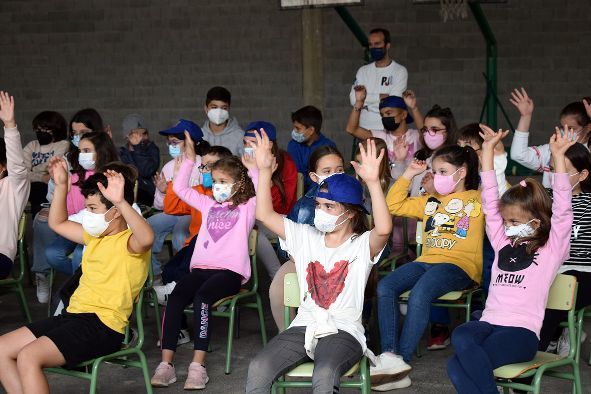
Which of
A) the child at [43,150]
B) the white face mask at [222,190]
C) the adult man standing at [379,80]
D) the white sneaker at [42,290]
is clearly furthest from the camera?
the adult man standing at [379,80]

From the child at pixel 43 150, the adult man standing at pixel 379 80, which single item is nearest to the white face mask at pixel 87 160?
the child at pixel 43 150

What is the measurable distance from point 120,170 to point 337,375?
5.17ft

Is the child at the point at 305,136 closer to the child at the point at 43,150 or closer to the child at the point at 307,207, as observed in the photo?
the child at the point at 307,207

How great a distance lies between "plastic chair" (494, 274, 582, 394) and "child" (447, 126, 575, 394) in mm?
45

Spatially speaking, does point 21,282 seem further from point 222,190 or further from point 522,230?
point 522,230

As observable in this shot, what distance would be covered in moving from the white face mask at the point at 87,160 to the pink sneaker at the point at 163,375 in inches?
59.3

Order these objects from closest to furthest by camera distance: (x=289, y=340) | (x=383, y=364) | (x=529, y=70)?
(x=289, y=340), (x=383, y=364), (x=529, y=70)

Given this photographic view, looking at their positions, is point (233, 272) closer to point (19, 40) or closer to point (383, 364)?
point (383, 364)

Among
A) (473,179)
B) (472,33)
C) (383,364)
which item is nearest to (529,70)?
(472,33)

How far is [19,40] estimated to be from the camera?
11195 millimetres

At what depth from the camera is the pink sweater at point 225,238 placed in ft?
16.6

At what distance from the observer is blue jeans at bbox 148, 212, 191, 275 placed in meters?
5.91

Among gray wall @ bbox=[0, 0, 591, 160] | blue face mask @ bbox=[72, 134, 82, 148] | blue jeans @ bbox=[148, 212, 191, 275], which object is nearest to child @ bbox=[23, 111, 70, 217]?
blue face mask @ bbox=[72, 134, 82, 148]

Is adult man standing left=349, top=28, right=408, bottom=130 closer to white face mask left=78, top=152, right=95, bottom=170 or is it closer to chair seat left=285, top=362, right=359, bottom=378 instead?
white face mask left=78, top=152, right=95, bottom=170
